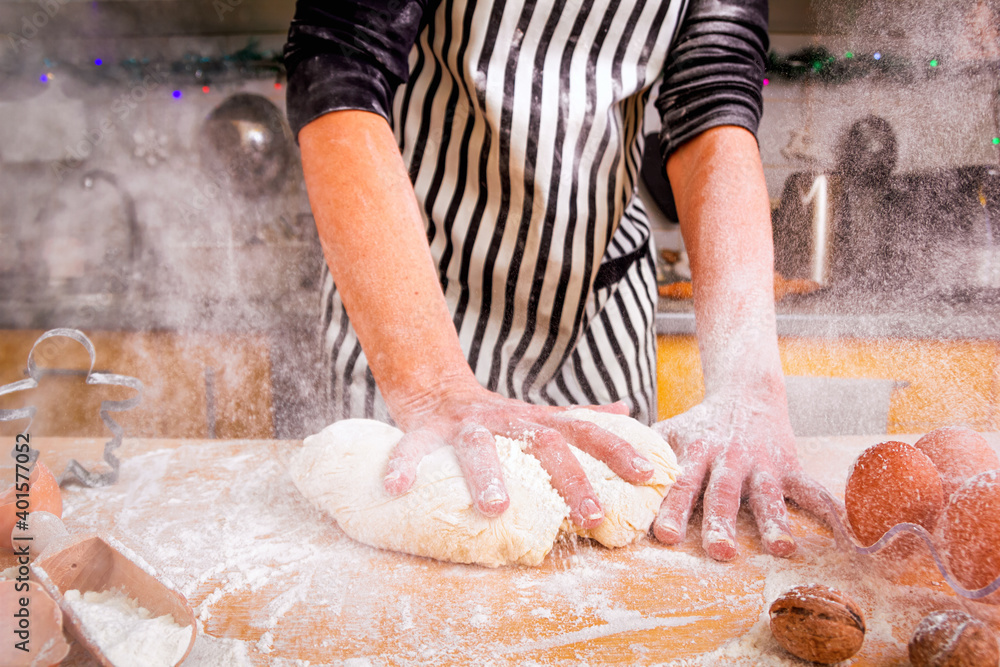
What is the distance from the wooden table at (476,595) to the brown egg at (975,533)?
0.17ft

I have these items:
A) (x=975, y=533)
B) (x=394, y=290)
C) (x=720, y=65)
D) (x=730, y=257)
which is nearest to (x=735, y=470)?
(x=975, y=533)

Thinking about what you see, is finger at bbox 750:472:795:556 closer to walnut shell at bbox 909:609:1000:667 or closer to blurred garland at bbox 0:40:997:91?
walnut shell at bbox 909:609:1000:667

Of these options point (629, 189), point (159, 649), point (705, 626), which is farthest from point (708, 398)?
point (159, 649)

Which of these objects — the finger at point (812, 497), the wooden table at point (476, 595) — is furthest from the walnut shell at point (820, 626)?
the finger at point (812, 497)

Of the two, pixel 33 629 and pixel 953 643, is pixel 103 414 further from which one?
pixel 953 643

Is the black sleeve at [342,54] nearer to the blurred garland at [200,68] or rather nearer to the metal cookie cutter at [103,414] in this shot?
the metal cookie cutter at [103,414]

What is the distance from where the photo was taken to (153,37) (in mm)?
2436

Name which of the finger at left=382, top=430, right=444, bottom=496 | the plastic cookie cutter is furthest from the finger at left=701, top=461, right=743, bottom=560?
the finger at left=382, top=430, right=444, bottom=496

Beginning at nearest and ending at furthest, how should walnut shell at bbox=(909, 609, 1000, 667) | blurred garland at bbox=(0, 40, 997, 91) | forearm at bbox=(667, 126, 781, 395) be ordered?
walnut shell at bbox=(909, 609, 1000, 667) → forearm at bbox=(667, 126, 781, 395) → blurred garland at bbox=(0, 40, 997, 91)

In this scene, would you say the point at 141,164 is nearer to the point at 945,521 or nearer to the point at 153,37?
the point at 153,37

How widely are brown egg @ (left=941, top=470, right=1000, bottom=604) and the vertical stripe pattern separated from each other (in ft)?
2.39

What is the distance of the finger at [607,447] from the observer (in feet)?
2.23

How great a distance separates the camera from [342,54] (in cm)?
86

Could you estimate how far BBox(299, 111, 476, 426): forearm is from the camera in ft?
2.63
